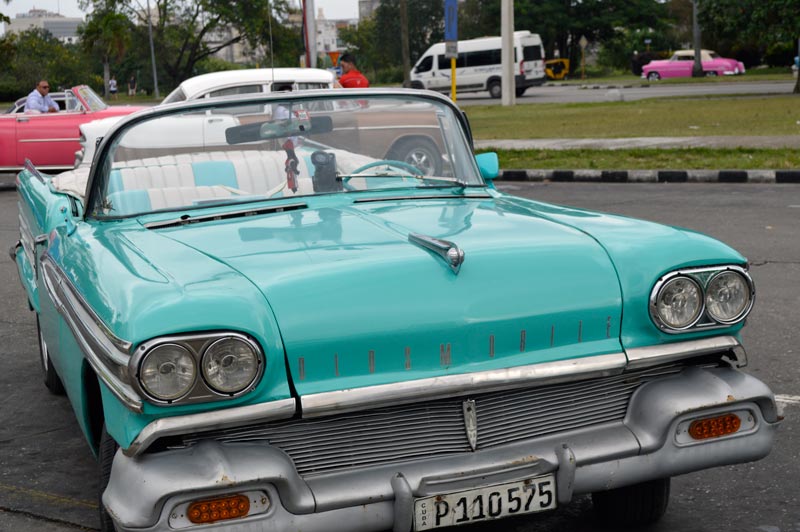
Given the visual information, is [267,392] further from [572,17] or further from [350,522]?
[572,17]

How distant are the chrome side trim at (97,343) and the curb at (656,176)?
11035 mm

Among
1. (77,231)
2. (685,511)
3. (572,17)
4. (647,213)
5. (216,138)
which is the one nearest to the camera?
(685,511)

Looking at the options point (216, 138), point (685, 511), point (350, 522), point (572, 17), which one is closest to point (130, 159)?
point (216, 138)

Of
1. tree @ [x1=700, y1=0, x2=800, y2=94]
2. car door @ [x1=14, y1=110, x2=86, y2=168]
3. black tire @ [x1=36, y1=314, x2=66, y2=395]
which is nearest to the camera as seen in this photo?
black tire @ [x1=36, y1=314, x2=66, y2=395]

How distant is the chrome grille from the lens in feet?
9.30

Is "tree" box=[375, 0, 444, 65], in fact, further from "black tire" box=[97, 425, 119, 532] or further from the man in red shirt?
"black tire" box=[97, 425, 119, 532]

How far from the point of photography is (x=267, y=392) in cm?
277

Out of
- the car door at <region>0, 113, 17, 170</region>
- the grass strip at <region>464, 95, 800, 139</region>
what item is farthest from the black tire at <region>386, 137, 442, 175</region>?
the grass strip at <region>464, 95, 800, 139</region>

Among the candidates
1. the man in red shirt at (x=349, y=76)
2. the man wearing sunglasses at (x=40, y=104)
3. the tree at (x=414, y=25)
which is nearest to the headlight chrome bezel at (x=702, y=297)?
the man in red shirt at (x=349, y=76)

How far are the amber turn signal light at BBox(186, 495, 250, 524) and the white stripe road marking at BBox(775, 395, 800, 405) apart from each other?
9.66 feet

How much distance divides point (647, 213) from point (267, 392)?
8.65 meters

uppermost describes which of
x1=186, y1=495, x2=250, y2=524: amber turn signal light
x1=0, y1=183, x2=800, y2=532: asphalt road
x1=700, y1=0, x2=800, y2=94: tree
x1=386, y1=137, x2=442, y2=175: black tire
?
x1=700, y1=0, x2=800, y2=94: tree

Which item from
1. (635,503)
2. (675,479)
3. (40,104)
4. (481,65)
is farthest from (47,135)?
(481,65)

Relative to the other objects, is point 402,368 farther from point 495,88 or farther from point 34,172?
point 495,88
